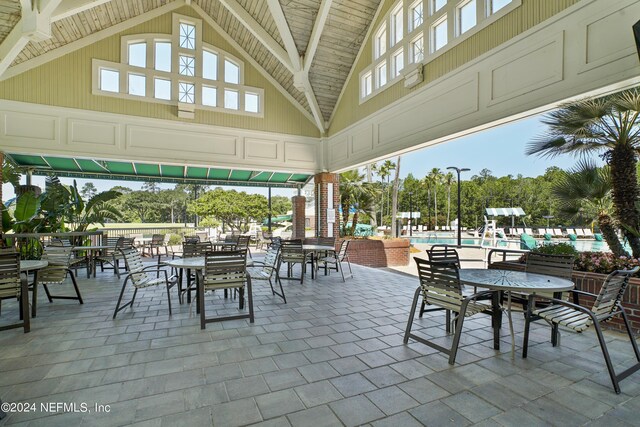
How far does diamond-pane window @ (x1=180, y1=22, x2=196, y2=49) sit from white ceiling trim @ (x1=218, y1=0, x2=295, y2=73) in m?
2.11

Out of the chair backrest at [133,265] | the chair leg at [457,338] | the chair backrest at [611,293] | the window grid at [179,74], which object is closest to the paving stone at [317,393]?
the chair leg at [457,338]

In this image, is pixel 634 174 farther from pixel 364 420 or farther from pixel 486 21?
pixel 364 420

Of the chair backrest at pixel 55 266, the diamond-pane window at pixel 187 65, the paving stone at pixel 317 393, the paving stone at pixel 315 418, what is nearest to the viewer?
the paving stone at pixel 315 418

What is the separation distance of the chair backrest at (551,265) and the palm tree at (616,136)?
1.29 metres

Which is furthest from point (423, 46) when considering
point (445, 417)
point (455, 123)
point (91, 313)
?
point (91, 313)

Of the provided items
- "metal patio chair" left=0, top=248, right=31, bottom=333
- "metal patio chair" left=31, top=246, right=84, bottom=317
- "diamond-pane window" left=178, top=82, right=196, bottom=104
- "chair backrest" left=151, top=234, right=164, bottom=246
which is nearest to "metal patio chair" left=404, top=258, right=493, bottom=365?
"metal patio chair" left=0, top=248, right=31, bottom=333

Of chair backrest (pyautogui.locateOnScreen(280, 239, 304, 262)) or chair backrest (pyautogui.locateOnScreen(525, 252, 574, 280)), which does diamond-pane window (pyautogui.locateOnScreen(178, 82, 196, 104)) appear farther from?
chair backrest (pyautogui.locateOnScreen(525, 252, 574, 280))

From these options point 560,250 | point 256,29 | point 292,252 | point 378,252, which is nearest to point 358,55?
point 256,29

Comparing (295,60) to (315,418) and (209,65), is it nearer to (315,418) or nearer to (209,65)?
(209,65)

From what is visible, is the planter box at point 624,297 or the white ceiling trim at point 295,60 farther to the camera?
the white ceiling trim at point 295,60

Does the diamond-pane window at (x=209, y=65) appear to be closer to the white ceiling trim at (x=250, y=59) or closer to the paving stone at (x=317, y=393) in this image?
the white ceiling trim at (x=250, y=59)

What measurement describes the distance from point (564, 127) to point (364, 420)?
540 centimetres

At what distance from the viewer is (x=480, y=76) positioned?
5906 mm

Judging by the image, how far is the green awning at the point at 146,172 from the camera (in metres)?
10.1
